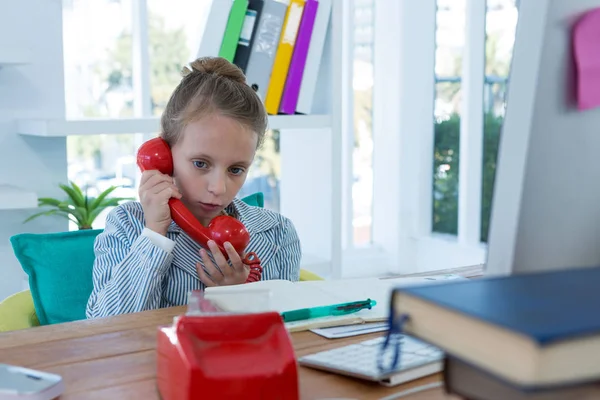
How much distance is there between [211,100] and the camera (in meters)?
1.61

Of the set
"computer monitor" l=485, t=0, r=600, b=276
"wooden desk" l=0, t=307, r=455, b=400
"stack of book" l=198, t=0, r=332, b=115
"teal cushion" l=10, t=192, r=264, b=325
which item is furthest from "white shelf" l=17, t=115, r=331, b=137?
"computer monitor" l=485, t=0, r=600, b=276

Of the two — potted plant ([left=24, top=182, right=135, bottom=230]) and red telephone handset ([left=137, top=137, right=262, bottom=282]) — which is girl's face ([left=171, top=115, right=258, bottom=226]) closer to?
red telephone handset ([left=137, top=137, right=262, bottom=282])

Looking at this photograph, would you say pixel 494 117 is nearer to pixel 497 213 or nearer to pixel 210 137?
pixel 210 137

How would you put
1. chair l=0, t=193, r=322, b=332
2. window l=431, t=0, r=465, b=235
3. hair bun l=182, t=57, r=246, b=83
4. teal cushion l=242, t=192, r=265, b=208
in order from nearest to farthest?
chair l=0, t=193, r=322, b=332, hair bun l=182, t=57, r=246, b=83, teal cushion l=242, t=192, r=265, b=208, window l=431, t=0, r=465, b=235

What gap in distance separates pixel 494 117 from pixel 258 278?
2524 millimetres

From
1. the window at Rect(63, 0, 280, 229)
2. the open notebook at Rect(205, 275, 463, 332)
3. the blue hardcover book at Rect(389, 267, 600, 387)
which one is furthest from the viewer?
the window at Rect(63, 0, 280, 229)

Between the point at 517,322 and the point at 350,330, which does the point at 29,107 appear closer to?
the point at 350,330

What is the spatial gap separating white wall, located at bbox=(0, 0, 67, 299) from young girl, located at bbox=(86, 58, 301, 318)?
2.89 ft

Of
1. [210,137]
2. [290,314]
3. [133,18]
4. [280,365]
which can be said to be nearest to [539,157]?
[280,365]

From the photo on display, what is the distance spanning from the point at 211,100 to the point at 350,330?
2.27ft

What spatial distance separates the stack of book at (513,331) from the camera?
18.6 inches

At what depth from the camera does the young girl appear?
1.46m

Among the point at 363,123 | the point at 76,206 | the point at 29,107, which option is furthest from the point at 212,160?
the point at 363,123

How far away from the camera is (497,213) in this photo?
66cm
